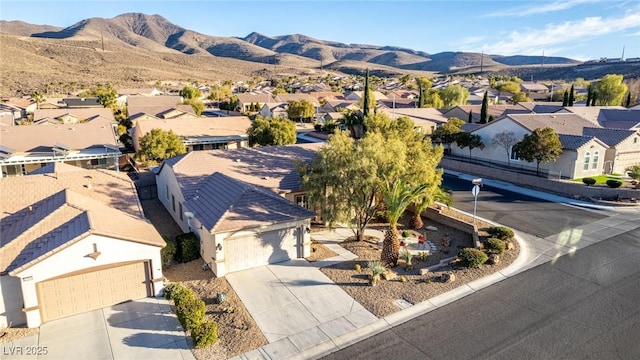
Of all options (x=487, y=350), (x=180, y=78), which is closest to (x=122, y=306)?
(x=487, y=350)

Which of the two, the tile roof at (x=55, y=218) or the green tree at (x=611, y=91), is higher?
the green tree at (x=611, y=91)

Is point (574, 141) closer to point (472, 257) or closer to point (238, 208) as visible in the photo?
point (472, 257)

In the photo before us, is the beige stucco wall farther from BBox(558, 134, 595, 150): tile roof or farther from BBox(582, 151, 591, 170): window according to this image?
BBox(582, 151, 591, 170): window

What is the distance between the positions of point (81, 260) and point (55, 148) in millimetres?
25412

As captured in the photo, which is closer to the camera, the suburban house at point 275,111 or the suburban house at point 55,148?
the suburban house at point 55,148

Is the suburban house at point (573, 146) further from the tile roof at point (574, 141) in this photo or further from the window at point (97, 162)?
the window at point (97, 162)

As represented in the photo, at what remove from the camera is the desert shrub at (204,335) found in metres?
13.2

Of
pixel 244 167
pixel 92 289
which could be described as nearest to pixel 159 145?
pixel 244 167

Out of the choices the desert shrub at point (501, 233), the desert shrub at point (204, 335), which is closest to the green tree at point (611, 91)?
the desert shrub at point (501, 233)

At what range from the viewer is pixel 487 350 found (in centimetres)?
1333

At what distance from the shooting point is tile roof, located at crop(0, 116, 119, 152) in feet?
118

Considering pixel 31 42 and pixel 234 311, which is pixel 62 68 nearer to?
pixel 31 42

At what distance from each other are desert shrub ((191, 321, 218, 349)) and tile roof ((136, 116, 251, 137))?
118ft

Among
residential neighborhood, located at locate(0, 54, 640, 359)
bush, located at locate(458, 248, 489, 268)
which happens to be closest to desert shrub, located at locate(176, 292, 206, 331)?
residential neighborhood, located at locate(0, 54, 640, 359)
